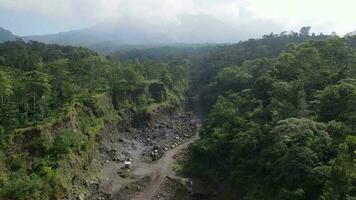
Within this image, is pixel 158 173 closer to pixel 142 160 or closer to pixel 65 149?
pixel 142 160

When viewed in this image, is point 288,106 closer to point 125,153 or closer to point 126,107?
point 125,153

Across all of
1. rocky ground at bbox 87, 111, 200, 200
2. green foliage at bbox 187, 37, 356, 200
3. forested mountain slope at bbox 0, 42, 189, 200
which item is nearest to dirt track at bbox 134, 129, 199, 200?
rocky ground at bbox 87, 111, 200, 200

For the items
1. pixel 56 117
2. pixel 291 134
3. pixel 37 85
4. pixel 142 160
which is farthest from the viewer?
pixel 142 160

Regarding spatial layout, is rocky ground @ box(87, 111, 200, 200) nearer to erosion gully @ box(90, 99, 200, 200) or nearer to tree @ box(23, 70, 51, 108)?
erosion gully @ box(90, 99, 200, 200)

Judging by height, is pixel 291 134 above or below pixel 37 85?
below

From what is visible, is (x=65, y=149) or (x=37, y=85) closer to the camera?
(x=65, y=149)

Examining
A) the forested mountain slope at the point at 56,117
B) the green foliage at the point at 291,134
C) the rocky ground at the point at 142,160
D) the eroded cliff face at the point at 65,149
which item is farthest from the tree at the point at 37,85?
the green foliage at the point at 291,134

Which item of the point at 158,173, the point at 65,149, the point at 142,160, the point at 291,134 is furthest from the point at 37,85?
the point at 291,134

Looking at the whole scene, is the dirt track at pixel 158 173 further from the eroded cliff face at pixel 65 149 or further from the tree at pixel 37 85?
the tree at pixel 37 85
